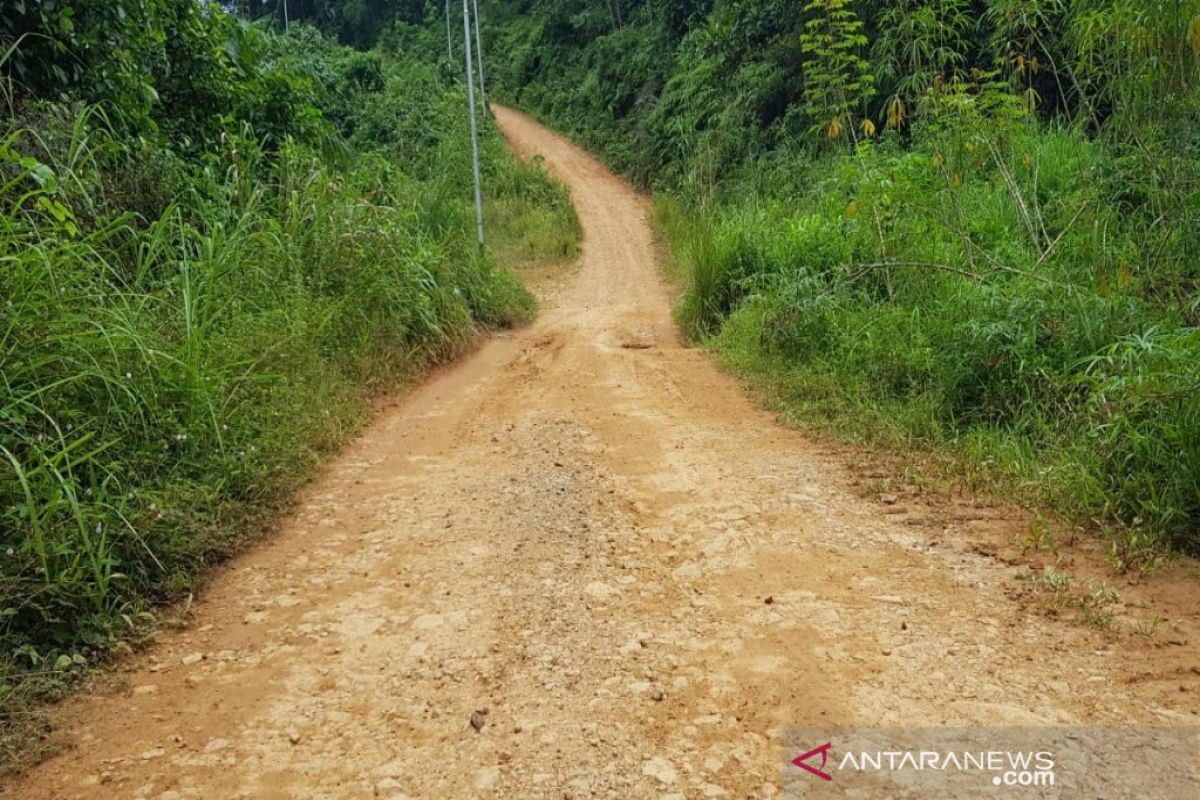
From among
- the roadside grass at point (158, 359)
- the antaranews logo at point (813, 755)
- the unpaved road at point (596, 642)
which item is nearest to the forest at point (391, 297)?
the roadside grass at point (158, 359)

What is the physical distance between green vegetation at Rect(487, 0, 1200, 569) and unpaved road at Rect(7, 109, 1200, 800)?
61 centimetres

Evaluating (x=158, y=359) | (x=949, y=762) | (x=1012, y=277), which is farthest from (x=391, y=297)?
(x=949, y=762)

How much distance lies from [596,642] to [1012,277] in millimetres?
4752

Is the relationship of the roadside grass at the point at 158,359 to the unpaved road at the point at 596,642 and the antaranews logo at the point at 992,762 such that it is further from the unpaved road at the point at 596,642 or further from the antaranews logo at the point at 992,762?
the antaranews logo at the point at 992,762

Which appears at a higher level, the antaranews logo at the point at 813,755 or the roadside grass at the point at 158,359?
the roadside grass at the point at 158,359

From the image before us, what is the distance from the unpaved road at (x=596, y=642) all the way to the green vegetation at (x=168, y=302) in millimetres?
354

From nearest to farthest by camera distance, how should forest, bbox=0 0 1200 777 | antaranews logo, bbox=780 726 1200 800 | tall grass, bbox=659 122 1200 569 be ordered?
antaranews logo, bbox=780 726 1200 800 < forest, bbox=0 0 1200 777 < tall grass, bbox=659 122 1200 569

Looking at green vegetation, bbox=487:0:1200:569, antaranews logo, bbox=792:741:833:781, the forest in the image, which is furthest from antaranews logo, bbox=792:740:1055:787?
green vegetation, bbox=487:0:1200:569

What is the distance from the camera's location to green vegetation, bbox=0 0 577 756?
10.6ft

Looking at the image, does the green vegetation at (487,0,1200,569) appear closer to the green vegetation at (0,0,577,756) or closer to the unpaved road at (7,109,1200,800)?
the unpaved road at (7,109,1200,800)

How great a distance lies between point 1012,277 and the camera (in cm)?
621

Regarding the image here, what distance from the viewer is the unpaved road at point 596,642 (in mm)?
2393

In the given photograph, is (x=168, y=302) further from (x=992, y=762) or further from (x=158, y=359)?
(x=992, y=762)

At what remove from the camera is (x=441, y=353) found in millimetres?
8297
